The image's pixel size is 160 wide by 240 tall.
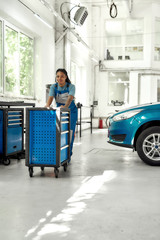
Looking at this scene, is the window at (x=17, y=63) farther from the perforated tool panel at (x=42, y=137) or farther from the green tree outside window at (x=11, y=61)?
the perforated tool panel at (x=42, y=137)

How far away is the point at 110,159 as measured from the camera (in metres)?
5.54

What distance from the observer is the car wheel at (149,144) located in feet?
15.7

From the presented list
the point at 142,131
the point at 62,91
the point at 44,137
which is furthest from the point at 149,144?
the point at 44,137

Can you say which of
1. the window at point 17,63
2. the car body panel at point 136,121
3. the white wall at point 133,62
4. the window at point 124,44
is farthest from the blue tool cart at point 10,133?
the window at point 124,44

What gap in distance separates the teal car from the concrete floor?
0.25 m

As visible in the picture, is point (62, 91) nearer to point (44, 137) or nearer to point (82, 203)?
point (44, 137)

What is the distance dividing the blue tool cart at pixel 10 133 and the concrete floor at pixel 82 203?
28 cm

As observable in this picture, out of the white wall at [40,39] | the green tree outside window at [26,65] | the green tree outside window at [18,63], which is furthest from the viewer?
the green tree outside window at [26,65]

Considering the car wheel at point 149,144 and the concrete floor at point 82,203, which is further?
the car wheel at point 149,144

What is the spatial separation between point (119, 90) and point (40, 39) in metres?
8.03

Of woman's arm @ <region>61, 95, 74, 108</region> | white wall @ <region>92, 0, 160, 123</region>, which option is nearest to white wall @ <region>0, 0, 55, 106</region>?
woman's arm @ <region>61, 95, 74, 108</region>

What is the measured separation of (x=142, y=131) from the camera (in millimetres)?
4859

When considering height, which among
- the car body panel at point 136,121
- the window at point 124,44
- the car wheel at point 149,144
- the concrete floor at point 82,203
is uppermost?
the window at point 124,44

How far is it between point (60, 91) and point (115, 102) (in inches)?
444
